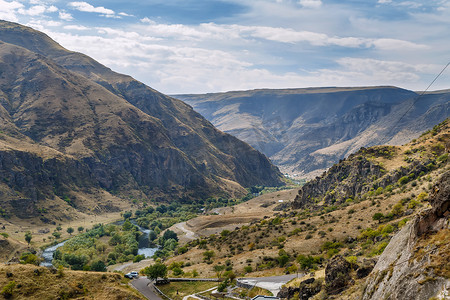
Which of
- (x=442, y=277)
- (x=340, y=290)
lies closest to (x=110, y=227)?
(x=340, y=290)

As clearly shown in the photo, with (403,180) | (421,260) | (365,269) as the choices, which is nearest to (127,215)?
(403,180)

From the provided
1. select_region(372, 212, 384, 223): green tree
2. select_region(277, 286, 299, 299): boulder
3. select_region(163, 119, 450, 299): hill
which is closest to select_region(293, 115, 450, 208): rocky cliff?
select_region(163, 119, 450, 299): hill

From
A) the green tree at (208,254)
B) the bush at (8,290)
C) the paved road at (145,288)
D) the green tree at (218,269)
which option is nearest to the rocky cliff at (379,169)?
the green tree at (208,254)

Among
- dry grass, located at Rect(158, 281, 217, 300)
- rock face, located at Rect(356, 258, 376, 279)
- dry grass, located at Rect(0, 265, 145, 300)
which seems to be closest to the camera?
rock face, located at Rect(356, 258, 376, 279)

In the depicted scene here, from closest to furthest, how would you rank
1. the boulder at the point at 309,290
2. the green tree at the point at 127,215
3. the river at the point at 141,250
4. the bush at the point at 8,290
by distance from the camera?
the boulder at the point at 309,290 → the bush at the point at 8,290 → the river at the point at 141,250 → the green tree at the point at 127,215

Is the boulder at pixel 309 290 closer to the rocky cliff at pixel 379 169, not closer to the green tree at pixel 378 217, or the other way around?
the green tree at pixel 378 217

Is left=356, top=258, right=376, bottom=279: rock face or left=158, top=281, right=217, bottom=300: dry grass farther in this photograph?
left=158, top=281, right=217, bottom=300: dry grass

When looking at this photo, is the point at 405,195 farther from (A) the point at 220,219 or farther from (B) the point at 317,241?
(A) the point at 220,219

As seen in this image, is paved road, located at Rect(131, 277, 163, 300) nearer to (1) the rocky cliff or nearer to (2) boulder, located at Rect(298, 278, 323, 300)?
(2) boulder, located at Rect(298, 278, 323, 300)
